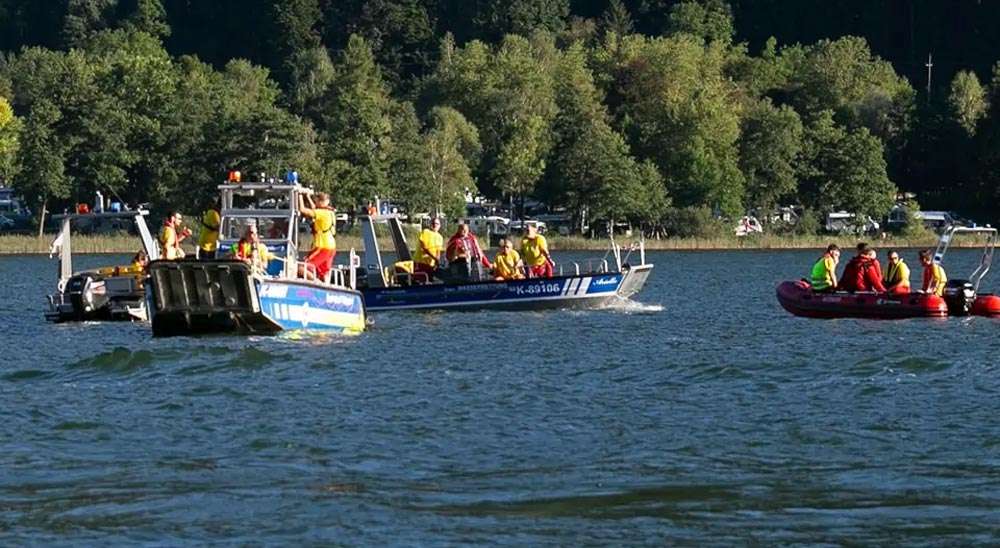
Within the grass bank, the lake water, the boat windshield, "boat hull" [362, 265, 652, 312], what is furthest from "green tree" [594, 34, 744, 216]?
the lake water

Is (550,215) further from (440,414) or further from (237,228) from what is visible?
(440,414)

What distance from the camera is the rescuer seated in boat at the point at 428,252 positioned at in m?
44.0

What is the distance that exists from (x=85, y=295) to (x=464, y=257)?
733cm

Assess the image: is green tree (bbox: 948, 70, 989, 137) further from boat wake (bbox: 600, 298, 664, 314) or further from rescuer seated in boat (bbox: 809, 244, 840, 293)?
rescuer seated in boat (bbox: 809, 244, 840, 293)

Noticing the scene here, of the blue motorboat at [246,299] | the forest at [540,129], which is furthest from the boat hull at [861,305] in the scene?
the forest at [540,129]

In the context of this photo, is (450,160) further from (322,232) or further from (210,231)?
(322,232)

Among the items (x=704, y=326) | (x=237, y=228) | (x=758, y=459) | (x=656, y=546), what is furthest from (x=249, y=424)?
(x=704, y=326)

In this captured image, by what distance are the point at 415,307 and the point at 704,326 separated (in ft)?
17.8

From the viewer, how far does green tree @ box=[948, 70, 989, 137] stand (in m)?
126

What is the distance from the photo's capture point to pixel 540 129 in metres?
118

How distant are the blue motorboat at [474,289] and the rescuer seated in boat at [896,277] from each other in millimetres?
5658

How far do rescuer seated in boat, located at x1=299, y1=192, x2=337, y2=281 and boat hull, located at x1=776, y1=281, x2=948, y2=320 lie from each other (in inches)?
380

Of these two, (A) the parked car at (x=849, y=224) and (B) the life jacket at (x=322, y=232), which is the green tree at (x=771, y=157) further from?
(B) the life jacket at (x=322, y=232)

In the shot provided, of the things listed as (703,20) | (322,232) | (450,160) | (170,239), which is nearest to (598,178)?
(450,160)
